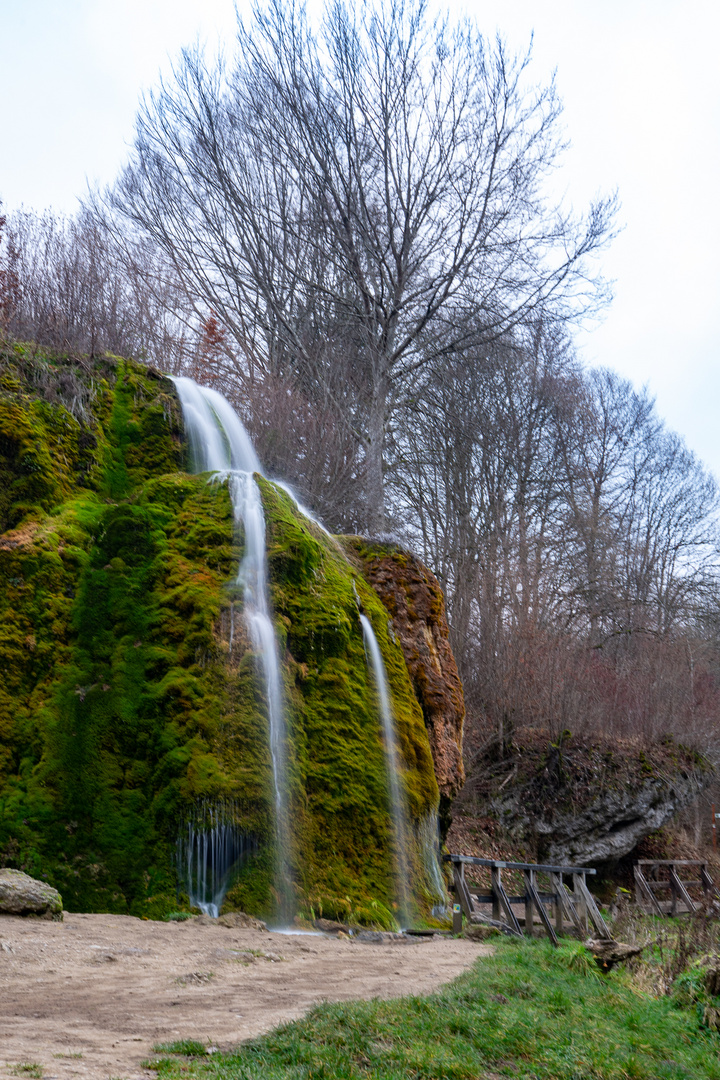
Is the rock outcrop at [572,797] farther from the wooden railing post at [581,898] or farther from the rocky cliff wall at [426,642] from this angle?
the rocky cliff wall at [426,642]

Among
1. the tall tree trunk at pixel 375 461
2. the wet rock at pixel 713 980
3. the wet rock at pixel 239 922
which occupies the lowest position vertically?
the wet rock at pixel 713 980

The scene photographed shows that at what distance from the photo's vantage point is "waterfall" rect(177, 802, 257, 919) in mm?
8023

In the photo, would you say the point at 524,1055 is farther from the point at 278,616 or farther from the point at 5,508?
the point at 5,508

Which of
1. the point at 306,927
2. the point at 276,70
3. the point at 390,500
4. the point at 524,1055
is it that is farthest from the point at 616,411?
the point at 524,1055

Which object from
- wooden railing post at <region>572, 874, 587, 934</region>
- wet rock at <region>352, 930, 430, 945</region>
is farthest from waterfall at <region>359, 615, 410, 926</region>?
wooden railing post at <region>572, 874, 587, 934</region>

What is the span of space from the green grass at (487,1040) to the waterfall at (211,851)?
8.35 feet

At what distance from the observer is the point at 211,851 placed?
320 inches

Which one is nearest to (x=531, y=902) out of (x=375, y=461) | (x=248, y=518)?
(x=248, y=518)

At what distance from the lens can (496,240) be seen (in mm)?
21016

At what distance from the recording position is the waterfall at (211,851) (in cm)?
802

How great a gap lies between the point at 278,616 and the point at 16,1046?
21.5 feet

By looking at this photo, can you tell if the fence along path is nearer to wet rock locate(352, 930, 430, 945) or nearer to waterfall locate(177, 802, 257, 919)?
wet rock locate(352, 930, 430, 945)

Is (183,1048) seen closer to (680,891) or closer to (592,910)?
(592,910)

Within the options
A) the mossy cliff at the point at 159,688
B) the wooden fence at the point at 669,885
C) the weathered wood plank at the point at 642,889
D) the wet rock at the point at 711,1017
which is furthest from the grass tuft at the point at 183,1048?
the weathered wood plank at the point at 642,889
